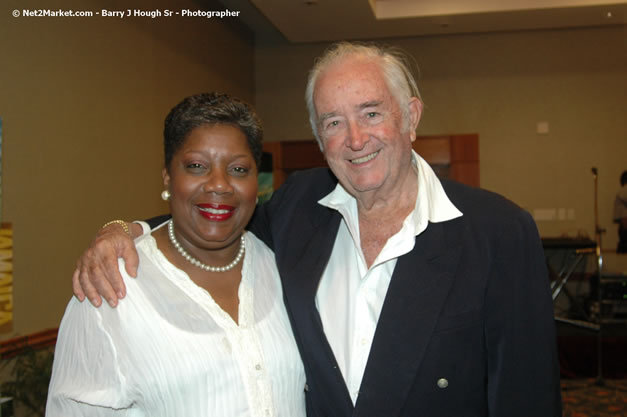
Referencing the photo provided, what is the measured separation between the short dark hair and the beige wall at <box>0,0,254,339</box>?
234 centimetres

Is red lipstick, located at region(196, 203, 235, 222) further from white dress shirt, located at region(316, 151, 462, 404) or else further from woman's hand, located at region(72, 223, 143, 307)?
white dress shirt, located at region(316, 151, 462, 404)

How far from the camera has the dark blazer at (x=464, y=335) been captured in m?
1.43

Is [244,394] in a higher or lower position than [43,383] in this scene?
higher

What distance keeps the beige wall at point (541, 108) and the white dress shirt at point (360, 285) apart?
22.6 ft

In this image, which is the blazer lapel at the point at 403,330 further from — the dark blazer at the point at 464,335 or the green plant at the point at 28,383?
the green plant at the point at 28,383

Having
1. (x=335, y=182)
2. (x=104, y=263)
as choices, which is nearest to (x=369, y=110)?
(x=335, y=182)

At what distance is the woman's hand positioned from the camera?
1345mm

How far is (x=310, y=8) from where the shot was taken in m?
6.27

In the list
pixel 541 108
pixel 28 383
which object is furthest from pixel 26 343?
pixel 541 108

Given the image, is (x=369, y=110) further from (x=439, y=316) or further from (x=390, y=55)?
(x=439, y=316)

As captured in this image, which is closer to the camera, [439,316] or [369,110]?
[439,316]

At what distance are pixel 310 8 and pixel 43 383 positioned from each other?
4738mm

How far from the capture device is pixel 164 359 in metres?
1.33

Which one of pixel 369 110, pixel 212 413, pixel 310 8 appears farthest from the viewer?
pixel 310 8
